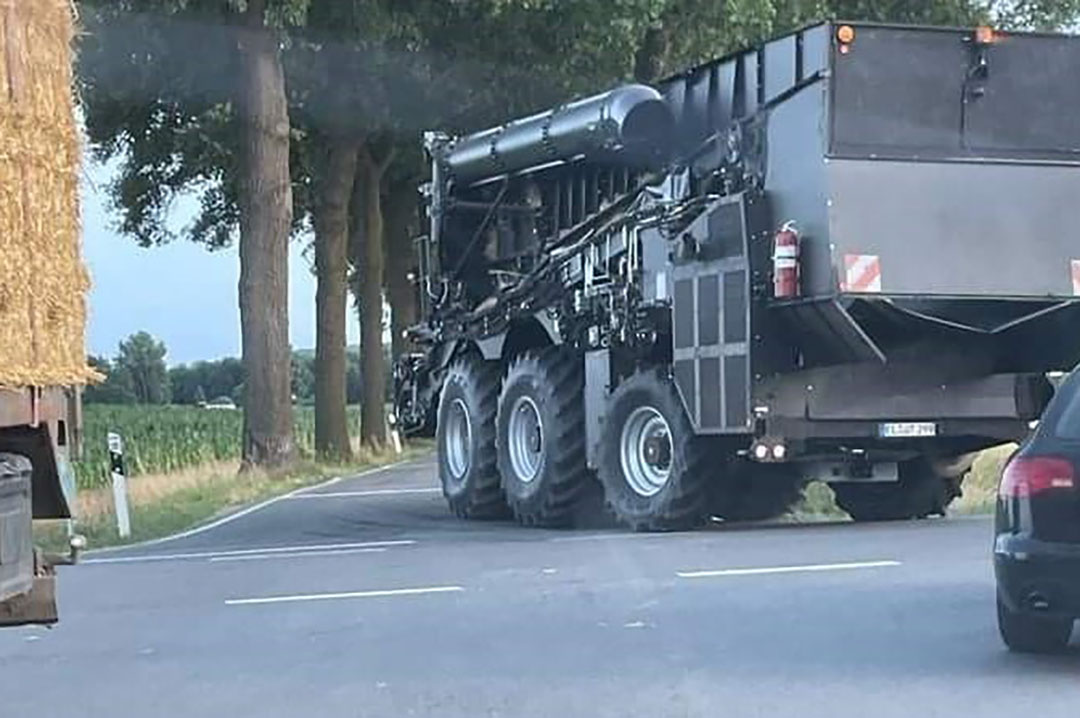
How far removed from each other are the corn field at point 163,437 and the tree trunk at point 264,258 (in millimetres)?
2054

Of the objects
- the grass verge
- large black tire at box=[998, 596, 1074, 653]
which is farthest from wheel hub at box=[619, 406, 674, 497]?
large black tire at box=[998, 596, 1074, 653]

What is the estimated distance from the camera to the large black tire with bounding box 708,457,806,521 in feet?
59.0

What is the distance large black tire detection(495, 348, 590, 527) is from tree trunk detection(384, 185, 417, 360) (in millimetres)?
22988

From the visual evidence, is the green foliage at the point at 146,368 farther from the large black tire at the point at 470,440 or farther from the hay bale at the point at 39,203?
the hay bale at the point at 39,203

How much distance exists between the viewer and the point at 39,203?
9047 millimetres

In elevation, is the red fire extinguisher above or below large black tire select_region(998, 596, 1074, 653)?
above

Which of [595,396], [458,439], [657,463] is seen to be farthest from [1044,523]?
[458,439]

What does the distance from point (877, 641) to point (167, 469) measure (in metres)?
24.8

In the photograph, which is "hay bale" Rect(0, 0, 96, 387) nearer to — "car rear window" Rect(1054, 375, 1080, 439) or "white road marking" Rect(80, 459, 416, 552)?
"car rear window" Rect(1054, 375, 1080, 439)

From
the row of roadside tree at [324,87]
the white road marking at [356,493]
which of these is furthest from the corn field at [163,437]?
the white road marking at [356,493]

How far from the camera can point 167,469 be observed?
34969mm

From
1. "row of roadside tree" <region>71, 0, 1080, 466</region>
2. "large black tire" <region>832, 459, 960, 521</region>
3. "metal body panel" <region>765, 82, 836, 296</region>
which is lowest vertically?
"large black tire" <region>832, 459, 960, 521</region>

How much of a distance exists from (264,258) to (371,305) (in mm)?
11734

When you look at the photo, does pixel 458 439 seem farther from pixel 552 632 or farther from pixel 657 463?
pixel 552 632
